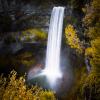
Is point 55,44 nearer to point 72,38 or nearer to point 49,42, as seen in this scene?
point 49,42

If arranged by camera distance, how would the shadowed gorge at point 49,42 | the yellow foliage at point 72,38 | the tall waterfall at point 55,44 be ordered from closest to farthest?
the shadowed gorge at point 49,42
the yellow foliage at point 72,38
the tall waterfall at point 55,44

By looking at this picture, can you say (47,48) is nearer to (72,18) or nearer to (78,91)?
(72,18)

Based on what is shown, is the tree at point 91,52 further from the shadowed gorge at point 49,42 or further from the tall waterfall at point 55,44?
the tall waterfall at point 55,44

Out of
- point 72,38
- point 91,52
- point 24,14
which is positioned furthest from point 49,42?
point 91,52

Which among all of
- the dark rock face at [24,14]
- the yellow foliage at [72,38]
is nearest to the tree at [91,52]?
the yellow foliage at [72,38]

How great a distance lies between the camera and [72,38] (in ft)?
103

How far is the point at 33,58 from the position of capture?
1299 inches

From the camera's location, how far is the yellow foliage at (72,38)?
3108 centimetres

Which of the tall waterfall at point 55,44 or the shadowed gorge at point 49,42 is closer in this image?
the shadowed gorge at point 49,42

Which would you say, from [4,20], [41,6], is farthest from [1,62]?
[41,6]

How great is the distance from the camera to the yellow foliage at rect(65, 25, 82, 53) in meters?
31.1

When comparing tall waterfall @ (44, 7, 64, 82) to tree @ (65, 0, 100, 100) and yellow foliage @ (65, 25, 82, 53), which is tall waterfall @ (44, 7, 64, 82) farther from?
tree @ (65, 0, 100, 100)

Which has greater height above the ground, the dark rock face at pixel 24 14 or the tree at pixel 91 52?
the dark rock face at pixel 24 14

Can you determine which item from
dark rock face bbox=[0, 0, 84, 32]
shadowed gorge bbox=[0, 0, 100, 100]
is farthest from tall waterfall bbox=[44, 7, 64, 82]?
dark rock face bbox=[0, 0, 84, 32]
